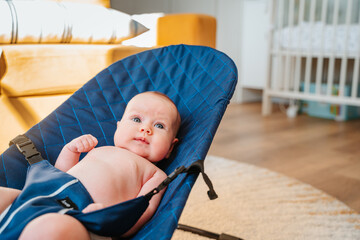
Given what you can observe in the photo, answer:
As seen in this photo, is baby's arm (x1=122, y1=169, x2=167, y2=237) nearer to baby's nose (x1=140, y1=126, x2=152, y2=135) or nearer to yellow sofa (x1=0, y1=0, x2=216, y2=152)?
baby's nose (x1=140, y1=126, x2=152, y2=135)

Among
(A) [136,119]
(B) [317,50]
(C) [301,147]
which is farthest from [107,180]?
(B) [317,50]

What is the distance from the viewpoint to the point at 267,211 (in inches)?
54.6

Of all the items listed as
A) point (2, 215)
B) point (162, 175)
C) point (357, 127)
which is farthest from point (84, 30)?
point (357, 127)

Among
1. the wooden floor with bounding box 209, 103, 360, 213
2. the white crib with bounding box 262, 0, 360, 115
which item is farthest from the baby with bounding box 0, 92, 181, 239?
the white crib with bounding box 262, 0, 360, 115

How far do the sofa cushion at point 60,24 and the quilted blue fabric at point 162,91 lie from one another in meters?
0.47

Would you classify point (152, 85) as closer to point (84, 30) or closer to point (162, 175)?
point (162, 175)

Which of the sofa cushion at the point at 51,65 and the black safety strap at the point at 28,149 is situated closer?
the black safety strap at the point at 28,149

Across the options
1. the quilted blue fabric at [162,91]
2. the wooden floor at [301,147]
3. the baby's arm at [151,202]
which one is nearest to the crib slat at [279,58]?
the wooden floor at [301,147]

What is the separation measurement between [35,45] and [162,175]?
2.75ft

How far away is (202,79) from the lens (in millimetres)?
1031

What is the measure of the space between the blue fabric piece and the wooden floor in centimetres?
105

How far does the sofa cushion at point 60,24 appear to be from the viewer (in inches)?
53.3

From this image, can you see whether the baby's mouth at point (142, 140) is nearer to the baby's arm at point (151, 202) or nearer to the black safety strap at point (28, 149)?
the baby's arm at point (151, 202)

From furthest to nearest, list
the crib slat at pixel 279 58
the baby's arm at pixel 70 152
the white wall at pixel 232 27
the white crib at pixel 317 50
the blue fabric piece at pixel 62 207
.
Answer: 1. the white wall at pixel 232 27
2. the crib slat at pixel 279 58
3. the white crib at pixel 317 50
4. the baby's arm at pixel 70 152
5. the blue fabric piece at pixel 62 207
